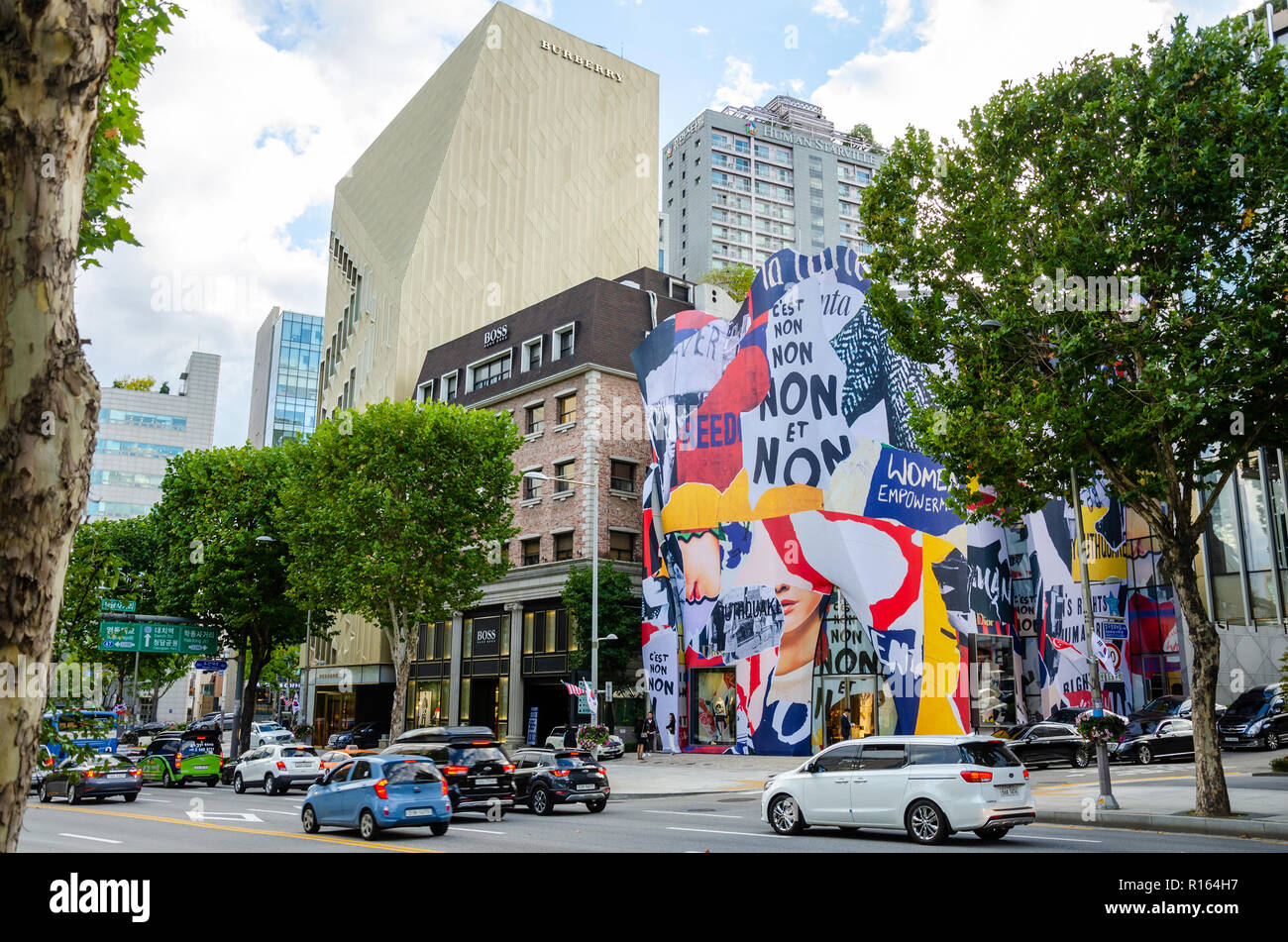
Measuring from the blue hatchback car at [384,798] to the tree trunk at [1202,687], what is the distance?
13822 millimetres

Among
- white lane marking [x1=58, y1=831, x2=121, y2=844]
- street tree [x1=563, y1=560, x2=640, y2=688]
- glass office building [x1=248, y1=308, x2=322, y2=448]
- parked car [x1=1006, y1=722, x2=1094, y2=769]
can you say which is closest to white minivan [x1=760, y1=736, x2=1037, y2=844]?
white lane marking [x1=58, y1=831, x2=121, y2=844]

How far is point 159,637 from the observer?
43750 millimetres

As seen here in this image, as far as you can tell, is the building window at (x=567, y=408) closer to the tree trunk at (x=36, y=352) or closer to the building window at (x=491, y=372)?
the building window at (x=491, y=372)

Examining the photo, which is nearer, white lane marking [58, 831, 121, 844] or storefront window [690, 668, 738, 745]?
white lane marking [58, 831, 121, 844]

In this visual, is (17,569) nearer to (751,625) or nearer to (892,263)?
(892,263)

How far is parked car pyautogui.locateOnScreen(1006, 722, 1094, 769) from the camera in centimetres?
3341

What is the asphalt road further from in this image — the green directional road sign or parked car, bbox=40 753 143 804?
the green directional road sign

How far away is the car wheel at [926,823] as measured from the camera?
1507 cm

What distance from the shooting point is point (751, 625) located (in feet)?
133

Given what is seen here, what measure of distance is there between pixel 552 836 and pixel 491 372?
41405mm

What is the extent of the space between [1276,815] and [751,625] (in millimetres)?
24021

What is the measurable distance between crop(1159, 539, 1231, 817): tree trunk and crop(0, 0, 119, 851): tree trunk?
63.0 ft

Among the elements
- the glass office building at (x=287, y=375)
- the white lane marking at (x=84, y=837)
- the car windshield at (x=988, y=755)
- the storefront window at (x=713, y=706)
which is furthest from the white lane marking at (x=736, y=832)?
the glass office building at (x=287, y=375)
